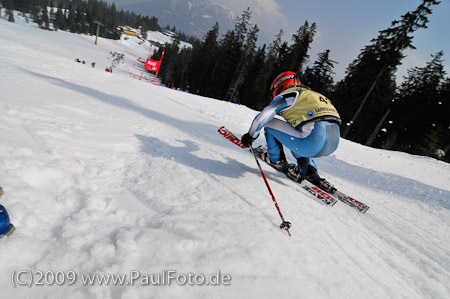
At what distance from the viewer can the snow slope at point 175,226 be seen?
5.32 ft

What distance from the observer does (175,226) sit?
6.94ft

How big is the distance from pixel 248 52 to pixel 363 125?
21552mm

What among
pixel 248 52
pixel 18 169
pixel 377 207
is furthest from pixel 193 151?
pixel 248 52

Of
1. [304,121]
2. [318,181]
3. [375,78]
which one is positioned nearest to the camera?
[304,121]

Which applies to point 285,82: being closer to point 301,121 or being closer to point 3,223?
point 301,121

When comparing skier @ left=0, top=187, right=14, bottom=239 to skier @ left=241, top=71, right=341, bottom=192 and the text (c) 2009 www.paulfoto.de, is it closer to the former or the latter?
the text (c) 2009 www.paulfoto.de

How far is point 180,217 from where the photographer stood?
2.28 meters

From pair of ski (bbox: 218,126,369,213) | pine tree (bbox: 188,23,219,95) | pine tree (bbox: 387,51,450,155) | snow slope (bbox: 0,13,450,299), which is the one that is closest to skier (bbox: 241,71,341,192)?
pair of ski (bbox: 218,126,369,213)

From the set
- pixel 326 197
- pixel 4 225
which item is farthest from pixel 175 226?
pixel 326 197

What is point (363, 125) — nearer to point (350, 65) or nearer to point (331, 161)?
point (350, 65)

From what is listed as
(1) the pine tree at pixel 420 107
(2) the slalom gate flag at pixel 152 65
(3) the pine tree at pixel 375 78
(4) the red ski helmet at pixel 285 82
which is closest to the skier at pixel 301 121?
(4) the red ski helmet at pixel 285 82

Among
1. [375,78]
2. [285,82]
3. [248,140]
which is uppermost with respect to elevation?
[375,78]

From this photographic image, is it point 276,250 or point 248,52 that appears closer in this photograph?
point 276,250

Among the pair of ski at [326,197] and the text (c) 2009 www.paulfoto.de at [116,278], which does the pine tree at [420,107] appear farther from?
the text (c) 2009 www.paulfoto.de at [116,278]
